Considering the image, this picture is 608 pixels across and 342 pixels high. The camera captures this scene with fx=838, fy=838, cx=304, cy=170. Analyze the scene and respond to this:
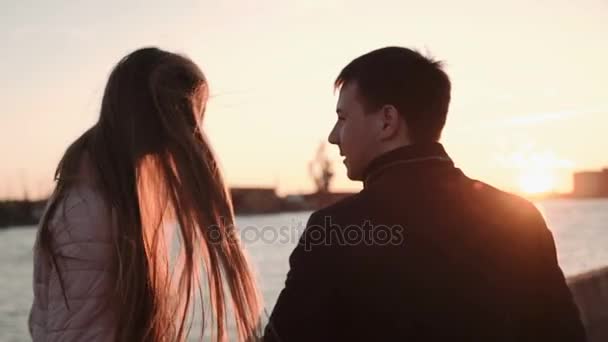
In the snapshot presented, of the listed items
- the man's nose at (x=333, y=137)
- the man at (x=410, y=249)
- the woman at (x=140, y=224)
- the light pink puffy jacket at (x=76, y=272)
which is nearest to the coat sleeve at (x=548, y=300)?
the man at (x=410, y=249)

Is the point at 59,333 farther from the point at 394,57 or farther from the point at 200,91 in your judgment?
the point at 394,57

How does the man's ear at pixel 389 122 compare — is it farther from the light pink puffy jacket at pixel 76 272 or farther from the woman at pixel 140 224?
the light pink puffy jacket at pixel 76 272

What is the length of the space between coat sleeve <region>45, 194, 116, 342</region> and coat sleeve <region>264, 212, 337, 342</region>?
1.84 ft

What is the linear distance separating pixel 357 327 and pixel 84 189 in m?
0.82

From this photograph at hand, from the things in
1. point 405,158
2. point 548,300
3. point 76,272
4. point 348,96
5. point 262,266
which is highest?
point 348,96

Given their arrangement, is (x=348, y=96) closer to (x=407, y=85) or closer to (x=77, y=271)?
(x=407, y=85)

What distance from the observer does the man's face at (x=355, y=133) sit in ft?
7.05

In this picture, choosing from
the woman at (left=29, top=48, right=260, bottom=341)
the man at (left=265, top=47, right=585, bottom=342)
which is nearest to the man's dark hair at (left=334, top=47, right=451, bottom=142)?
the man at (left=265, top=47, right=585, bottom=342)

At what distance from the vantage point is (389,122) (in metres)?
2.17

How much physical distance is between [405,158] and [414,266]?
292 mm

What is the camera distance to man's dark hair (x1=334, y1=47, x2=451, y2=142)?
2195 millimetres

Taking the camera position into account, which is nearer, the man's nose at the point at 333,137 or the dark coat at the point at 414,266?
the dark coat at the point at 414,266

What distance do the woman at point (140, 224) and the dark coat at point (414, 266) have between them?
0.51m

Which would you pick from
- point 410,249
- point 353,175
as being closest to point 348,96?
point 353,175
